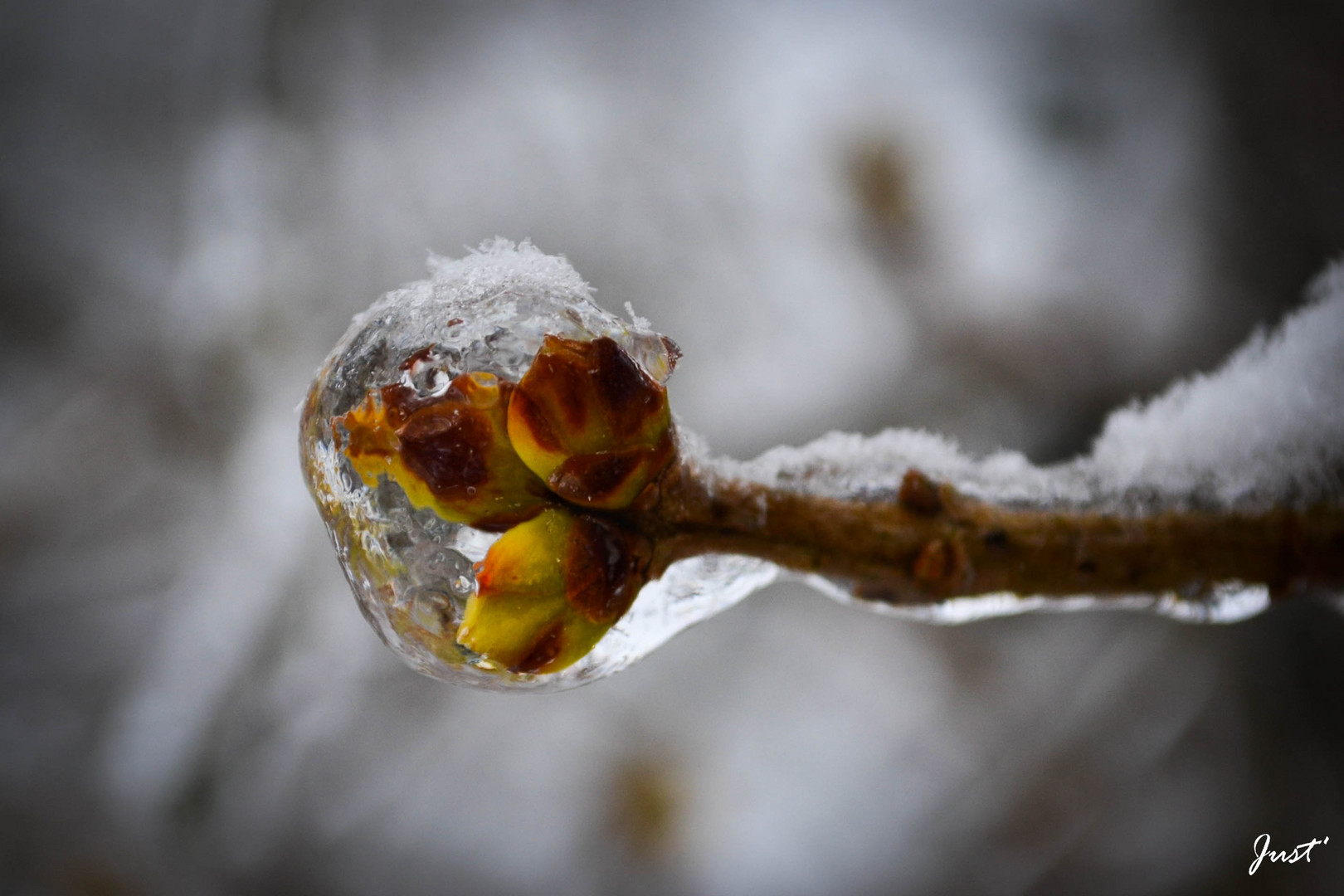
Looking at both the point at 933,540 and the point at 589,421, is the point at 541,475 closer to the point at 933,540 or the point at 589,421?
the point at 589,421

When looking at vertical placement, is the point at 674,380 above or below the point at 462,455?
above

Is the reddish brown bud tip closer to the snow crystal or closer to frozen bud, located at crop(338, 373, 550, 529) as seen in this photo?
the snow crystal

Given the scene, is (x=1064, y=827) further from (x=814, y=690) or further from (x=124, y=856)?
(x=124, y=856)

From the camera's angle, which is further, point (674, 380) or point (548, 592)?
point (674, 380)

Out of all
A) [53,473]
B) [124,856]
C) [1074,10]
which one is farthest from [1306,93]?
[124,856]

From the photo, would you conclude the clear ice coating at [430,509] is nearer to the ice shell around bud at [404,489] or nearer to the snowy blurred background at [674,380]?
the ice shell around bud at [404,489]

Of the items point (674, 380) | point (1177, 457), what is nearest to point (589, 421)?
point (1177, 457)
